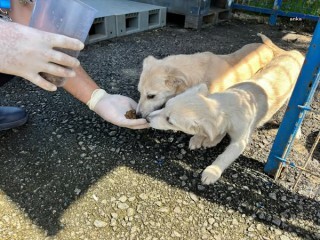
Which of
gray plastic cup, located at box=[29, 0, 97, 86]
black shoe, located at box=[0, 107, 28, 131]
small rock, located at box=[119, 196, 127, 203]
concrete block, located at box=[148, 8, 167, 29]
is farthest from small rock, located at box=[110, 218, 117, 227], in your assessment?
concrete block, located at box=[148, 8, 167, 29]

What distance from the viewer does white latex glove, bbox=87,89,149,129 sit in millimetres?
2268

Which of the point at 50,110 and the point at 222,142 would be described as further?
the point at 50,110

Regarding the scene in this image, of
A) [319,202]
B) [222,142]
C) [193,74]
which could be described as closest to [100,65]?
[193,74]

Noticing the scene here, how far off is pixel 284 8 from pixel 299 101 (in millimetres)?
4867

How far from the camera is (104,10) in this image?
15.4ft

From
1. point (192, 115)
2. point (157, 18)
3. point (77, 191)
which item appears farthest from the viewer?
point (157, 18)

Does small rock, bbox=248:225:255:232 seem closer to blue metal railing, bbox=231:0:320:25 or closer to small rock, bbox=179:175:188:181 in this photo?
small rock, bbox=179:175:188:181

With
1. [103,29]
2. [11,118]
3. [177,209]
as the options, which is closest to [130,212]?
[177,209]

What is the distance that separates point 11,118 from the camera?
249cm

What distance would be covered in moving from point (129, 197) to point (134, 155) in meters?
0.44

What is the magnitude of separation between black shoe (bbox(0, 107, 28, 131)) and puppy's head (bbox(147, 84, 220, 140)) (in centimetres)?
120

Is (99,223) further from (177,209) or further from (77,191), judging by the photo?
(177,209)

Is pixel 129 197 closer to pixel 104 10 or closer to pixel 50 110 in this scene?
pixel 50 110

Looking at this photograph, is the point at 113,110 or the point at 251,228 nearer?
the point at 251,228
